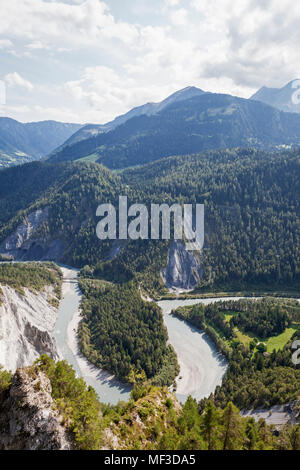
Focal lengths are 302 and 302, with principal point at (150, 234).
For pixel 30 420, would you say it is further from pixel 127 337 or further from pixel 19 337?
→ pixel 127 337

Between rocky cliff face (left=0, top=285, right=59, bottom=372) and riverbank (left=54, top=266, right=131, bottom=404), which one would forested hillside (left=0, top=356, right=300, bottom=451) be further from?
riverbank (left=54, top=266, right=131, bottom=404)

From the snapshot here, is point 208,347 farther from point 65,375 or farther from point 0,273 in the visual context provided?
point 0,273

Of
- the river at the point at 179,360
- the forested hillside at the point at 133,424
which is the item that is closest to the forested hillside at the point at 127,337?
the river at the point at 179,360

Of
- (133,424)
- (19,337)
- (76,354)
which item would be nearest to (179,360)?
(76,354)

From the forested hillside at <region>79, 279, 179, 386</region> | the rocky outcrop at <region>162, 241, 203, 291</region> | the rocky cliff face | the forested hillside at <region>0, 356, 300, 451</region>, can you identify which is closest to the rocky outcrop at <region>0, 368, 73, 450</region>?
the forested hillside at <region>0, 356, 300, 451</region>

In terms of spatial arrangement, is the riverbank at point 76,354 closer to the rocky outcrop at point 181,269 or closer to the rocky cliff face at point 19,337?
the rocky cliff face at point 19,337
